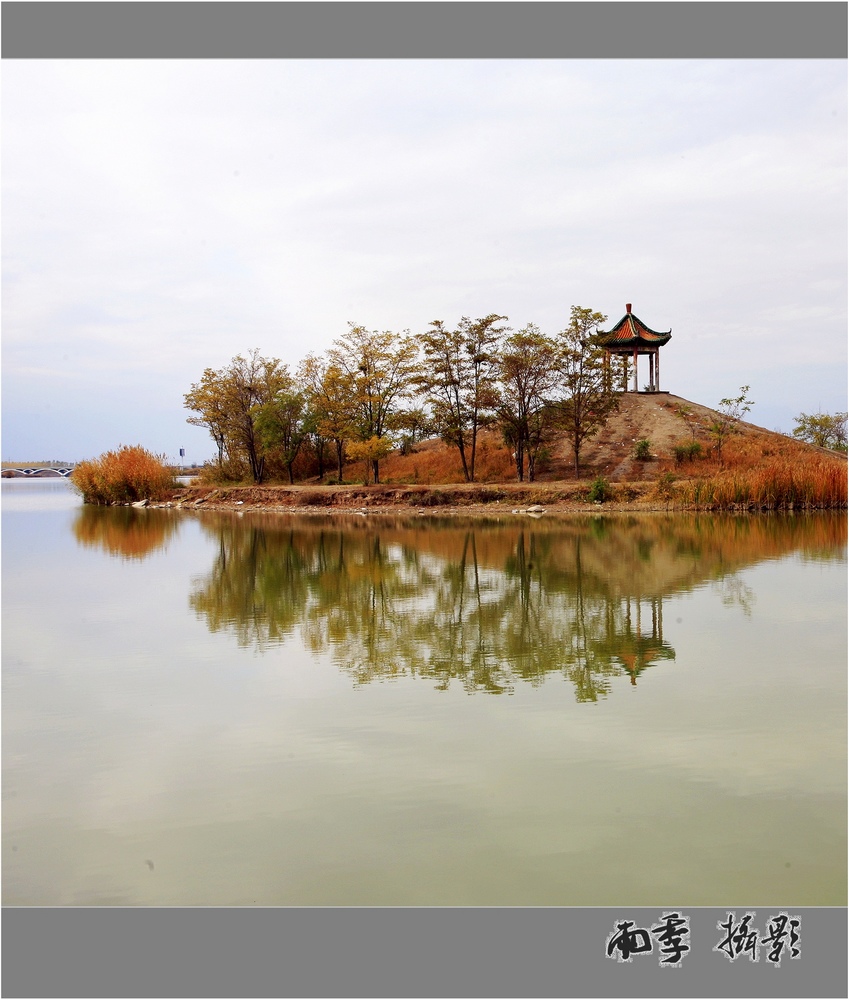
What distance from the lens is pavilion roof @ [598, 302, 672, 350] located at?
48781 mm

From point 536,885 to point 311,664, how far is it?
18.4 ft

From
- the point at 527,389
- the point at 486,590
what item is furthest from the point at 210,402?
the point at 486,590

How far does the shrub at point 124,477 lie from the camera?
1967 inches

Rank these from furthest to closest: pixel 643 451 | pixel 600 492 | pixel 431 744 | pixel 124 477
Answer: pixel 124 477 → pixel 643 451 → pixel 600 492 → pixel 431 744

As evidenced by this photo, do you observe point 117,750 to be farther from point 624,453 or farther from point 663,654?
point 624,453

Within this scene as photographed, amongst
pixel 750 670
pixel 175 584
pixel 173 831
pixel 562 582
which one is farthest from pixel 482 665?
pixel 175 584

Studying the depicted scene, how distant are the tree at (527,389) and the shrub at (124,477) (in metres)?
20.6

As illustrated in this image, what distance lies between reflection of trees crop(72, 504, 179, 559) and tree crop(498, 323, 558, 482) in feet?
57.4

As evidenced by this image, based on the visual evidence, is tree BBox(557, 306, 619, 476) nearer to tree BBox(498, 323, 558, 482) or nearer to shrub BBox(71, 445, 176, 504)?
tree BBox(498, 323, 558, 482)

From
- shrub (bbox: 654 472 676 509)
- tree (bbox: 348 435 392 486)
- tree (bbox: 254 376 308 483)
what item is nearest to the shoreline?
shrub (bbox: 654 472 676 509)

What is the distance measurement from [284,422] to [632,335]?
20661 mm

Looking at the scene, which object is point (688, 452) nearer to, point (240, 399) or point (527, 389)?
point (527, 389)

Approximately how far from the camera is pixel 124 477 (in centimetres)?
5012

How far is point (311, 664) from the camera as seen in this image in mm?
10258
